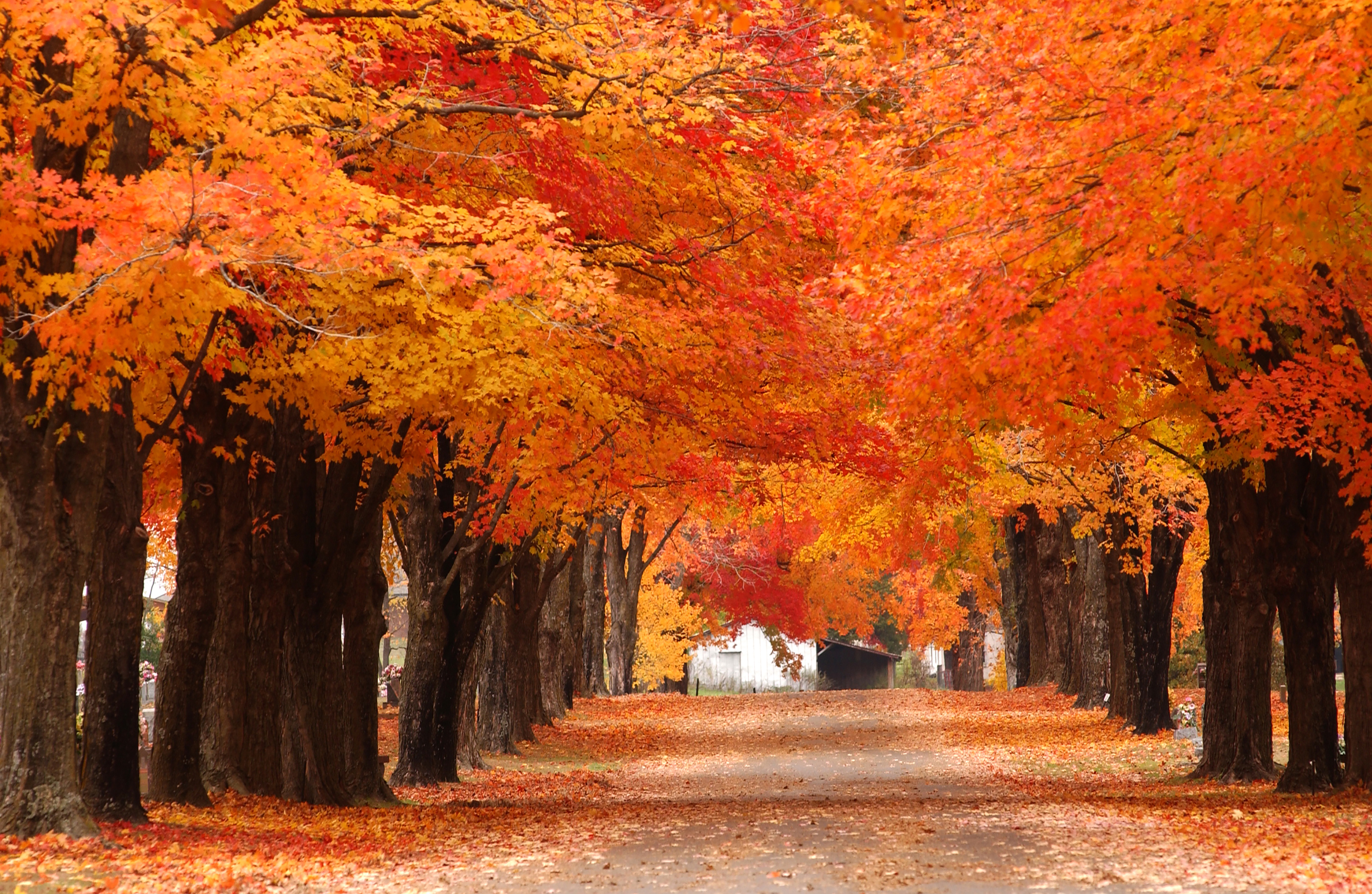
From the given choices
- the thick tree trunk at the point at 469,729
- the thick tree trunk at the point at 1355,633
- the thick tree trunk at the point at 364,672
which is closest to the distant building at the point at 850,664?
the thick tree trunk at the point at 469,729

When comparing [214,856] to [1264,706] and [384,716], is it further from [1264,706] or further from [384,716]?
[384,716]

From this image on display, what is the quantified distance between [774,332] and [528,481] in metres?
5.26

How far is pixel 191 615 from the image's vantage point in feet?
44.9

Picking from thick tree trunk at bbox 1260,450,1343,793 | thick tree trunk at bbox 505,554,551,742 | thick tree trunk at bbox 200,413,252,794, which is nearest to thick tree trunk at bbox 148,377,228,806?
thick tree trunk at bbox 200,413,252,794

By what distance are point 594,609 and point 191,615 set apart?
29.5 metres

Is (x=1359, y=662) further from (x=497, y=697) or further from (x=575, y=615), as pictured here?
Answer: (x=575, y=615)

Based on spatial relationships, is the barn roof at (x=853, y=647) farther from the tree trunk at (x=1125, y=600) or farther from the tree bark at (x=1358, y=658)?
the tree bark at (x=1358, y=658)

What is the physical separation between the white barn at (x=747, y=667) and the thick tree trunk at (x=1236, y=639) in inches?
2145

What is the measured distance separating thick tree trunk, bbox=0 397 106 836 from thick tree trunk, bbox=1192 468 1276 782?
41.8ft

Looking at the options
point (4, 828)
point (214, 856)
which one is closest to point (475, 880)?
point (214, 856)

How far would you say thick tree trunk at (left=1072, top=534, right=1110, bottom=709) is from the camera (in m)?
29.9

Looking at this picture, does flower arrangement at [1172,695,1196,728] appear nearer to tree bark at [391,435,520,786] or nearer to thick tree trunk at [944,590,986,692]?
tree bark at [391,435,520,786]

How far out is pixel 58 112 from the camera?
956cm

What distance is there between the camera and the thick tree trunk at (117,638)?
37.5ft
